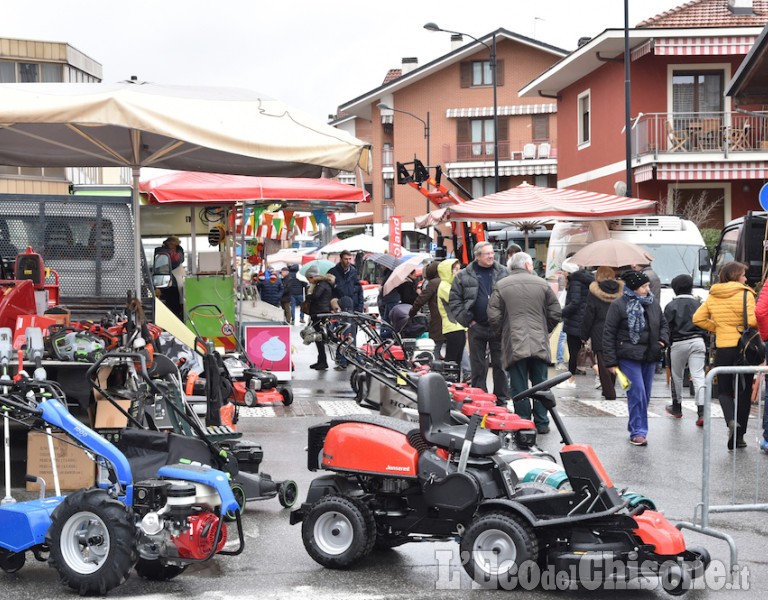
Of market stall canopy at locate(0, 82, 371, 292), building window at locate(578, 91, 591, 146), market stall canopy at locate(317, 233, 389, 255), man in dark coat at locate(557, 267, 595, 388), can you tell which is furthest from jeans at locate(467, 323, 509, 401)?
building window at locate(578, 91, 591, 146)

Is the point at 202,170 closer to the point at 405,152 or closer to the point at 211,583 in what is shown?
the point at 211,583

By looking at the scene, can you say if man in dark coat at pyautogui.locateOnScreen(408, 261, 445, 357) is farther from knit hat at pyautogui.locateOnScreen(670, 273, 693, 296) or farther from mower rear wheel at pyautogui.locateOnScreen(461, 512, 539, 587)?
mower rear wheel at pyautogui.locateOnScreen(461, 512, 539, 587)

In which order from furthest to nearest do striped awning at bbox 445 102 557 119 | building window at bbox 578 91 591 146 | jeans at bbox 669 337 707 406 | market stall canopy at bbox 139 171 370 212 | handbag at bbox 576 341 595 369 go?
striped awning at bbox 445 102 557 119 < building window at bbox 578 91 591 146 < handbag at bbox 576 341 595 369 < market stall canopy at bbox 139 171 370 212 < jeans at bbox 669 337 707 406

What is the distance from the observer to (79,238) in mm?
11094

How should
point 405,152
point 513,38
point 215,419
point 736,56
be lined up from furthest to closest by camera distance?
point 405,152, point 513,38, point 736,56, point 215,419

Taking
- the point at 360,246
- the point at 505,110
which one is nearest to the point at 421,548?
the point at 360,246

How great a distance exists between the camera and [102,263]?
11055mm

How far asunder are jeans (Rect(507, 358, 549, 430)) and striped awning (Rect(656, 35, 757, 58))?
2084cm

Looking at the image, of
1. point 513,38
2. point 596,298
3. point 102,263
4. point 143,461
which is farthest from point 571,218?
point 513,38

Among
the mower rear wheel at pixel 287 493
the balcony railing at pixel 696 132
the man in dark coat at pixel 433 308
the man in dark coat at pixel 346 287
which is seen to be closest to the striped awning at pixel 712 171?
the balcony railing at pixel 696 132

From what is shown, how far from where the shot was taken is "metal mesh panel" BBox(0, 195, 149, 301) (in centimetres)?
1096

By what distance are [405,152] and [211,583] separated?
185 ft

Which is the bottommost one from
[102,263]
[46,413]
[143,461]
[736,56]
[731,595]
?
[731,595]

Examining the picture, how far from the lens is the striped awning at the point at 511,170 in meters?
59.2
